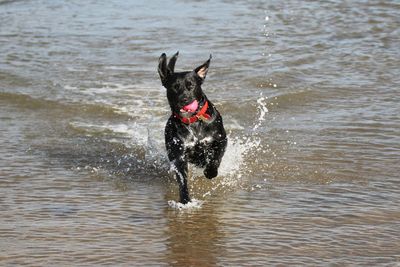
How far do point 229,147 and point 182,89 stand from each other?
61.4 inches

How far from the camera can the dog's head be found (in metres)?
7.09

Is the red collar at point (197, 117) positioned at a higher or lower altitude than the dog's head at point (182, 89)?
lower

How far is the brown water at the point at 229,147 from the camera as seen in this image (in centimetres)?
611

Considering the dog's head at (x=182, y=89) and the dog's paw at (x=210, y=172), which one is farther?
the dog's paw at (x=210, y=172)

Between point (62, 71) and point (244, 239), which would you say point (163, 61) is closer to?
point (244, 239)

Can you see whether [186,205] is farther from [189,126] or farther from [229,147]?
[229,147]

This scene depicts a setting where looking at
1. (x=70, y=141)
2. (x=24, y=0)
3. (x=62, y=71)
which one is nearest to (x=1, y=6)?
(x=24, y=0)

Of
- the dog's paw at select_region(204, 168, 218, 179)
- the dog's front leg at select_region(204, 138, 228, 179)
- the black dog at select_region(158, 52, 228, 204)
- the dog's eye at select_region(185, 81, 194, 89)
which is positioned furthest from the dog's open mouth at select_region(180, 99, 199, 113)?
the dog's paw at select_region(204, 168, 218, 179)

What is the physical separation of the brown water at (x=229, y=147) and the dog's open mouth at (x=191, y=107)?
Result: 28.3 inches

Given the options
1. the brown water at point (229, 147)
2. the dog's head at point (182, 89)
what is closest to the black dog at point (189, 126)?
the dog's head at point (182, 89)

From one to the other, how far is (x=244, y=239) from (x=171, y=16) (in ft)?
36.9

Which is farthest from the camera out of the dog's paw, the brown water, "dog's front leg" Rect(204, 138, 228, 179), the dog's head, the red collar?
the dog's paw

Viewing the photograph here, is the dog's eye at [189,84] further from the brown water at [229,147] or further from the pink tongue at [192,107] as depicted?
the brown water at [229,147]

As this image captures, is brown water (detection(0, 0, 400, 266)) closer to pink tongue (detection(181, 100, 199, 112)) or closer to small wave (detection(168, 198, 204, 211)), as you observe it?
small wave (detection(168, 198, 204, 211))
